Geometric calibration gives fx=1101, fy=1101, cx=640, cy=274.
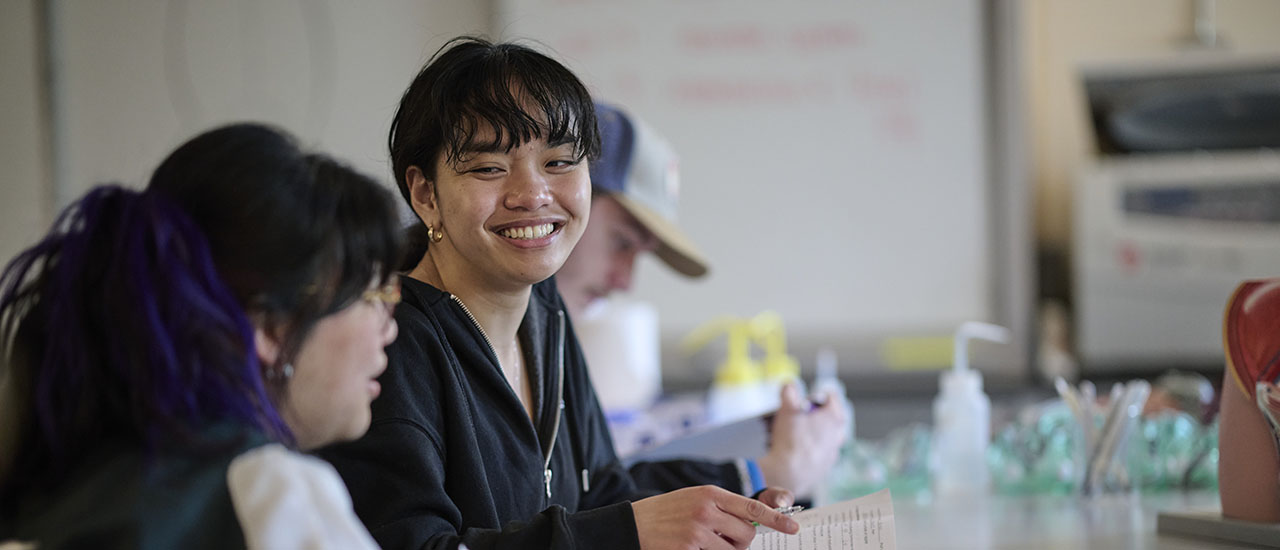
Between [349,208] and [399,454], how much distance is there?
0.20 metres

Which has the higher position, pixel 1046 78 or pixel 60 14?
pixel 60 14

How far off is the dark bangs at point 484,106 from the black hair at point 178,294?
0.21m

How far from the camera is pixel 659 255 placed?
5.10 ft

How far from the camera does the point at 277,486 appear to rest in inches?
21.4

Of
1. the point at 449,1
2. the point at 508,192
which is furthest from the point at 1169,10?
the point at 508,192

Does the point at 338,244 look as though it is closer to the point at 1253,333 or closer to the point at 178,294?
the point at 178,294

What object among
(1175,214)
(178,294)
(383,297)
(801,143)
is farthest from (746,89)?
(178,294)

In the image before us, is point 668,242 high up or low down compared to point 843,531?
up

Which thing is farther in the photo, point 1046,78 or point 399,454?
point 1046,78

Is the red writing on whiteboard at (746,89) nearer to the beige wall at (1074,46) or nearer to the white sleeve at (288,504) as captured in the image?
the beige wall at (1074,46)

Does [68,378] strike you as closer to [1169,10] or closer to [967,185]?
[967,185]

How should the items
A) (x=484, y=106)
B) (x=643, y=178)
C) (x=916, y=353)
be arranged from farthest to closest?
(x=916, y=353), (x=643, y=178), (x=484, y=106)

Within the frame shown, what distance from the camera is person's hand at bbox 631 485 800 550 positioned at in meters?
0.77

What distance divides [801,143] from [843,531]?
6.03 feet
